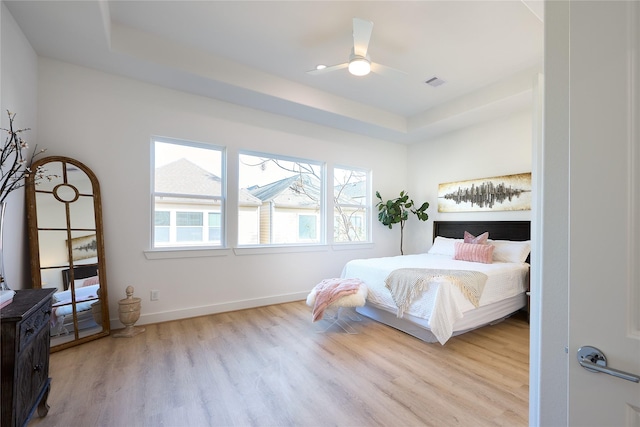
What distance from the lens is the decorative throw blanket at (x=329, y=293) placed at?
2969mm

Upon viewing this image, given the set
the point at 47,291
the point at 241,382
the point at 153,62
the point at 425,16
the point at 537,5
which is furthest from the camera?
the point at 153,62

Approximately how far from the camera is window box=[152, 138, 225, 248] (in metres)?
3.45

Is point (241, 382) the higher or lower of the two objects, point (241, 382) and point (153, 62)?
the lower

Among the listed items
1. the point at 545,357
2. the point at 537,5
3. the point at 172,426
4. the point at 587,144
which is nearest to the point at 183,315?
the point at 172,426

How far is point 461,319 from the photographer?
279cm

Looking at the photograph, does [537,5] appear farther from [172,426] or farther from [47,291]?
[47,291]

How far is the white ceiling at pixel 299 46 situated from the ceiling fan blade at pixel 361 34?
0.22 metres

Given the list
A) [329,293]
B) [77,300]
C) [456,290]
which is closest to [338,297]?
[329,293]

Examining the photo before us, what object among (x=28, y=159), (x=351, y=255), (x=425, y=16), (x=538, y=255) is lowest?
(x=351, y=255)

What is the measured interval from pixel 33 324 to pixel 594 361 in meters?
2.42

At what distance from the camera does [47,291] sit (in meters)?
1.78

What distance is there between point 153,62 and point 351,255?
3826mm

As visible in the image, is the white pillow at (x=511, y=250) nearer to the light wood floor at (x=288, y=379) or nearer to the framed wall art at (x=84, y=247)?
the light wood floor at (x=288, y=379)

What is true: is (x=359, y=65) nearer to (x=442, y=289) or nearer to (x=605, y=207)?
(x=442, y=289)
